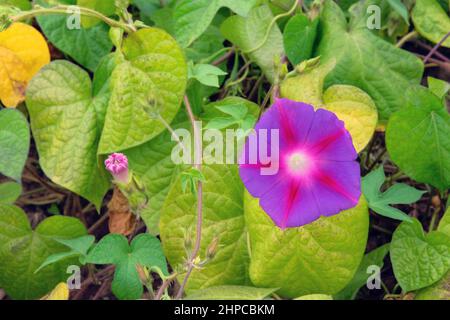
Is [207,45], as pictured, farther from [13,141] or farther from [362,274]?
[362,274]

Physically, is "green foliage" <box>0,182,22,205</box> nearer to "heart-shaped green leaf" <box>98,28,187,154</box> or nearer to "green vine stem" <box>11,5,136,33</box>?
"heart-shaped green leaf" <box>98,28,187,154</box>


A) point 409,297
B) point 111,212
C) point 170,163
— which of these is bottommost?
point 409,297

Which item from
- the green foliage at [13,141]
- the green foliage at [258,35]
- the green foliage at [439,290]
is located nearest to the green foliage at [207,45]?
the green foliage at [258,35]

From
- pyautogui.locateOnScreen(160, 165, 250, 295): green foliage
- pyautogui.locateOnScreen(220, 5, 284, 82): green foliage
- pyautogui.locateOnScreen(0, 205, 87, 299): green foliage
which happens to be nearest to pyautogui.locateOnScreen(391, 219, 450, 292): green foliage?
pyautogui.locateOnScreen(160, 165, 250, 295): green foliage

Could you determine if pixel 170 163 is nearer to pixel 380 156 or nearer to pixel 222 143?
pixel 222 143
